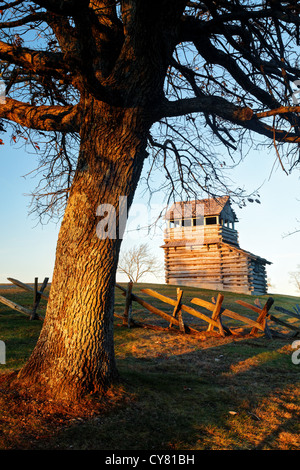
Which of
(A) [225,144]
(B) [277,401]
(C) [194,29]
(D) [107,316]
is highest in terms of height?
(C) [194,29]

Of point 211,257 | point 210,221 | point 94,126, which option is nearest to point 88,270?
point 94,126

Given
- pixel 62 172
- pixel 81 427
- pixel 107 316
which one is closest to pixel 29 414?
pixel 81 427

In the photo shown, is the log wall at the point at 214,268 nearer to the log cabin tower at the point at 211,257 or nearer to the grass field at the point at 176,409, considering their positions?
the log cabin tower at the point at 211,257

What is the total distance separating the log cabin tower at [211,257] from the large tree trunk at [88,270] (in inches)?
1018

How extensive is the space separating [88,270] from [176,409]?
239 centimetres

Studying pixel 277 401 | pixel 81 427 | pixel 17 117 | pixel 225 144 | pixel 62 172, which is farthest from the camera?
pixel 62 172

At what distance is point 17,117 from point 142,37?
2.60 meters

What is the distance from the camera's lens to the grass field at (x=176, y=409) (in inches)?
163

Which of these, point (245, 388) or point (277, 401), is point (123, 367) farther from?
point (277, 401)

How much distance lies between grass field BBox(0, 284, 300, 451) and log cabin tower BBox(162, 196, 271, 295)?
22.9 meters

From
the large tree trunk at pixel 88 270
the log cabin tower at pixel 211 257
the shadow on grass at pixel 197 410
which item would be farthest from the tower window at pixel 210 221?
the large tree trunk at pixel 88 270

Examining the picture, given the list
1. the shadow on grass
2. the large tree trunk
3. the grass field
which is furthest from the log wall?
the large tree trunk

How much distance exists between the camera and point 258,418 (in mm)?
5047

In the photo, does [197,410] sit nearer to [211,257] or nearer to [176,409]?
[176,409]
